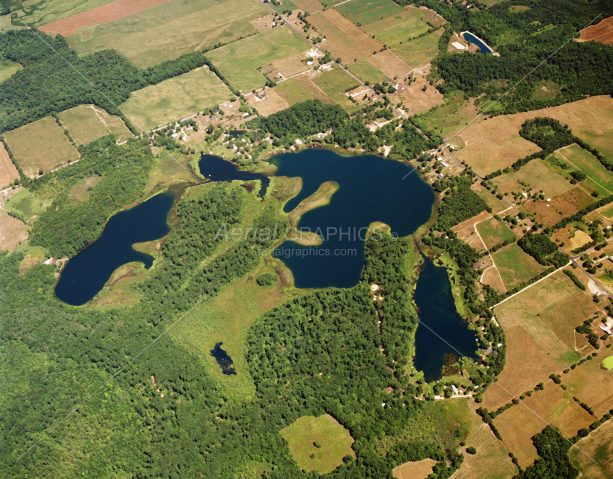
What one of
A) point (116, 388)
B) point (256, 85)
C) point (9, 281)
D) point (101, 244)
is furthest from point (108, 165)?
point (116, 388)

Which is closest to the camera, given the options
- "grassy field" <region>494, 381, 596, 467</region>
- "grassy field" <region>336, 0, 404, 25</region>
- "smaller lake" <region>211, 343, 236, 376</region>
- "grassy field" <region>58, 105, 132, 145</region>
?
"grassy field" <region>494, 381, 596, 467</region>

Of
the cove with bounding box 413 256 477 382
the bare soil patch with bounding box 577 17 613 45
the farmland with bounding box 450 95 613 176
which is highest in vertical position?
the bare soil patch with bounding box 577 17 613 45

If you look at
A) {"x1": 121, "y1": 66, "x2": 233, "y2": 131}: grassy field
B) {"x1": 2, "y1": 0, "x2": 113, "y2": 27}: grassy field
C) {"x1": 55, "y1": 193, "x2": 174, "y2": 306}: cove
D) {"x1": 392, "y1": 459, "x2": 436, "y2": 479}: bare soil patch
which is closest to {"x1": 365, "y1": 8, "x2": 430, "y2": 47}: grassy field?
{"x1": 121, "y1": 66, "x2": 233, "y2": 131}: grassy field

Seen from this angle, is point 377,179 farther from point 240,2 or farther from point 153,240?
point 240,2

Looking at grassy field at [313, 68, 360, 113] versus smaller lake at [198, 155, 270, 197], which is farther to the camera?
grassy field at [313, 68, 360, 113]

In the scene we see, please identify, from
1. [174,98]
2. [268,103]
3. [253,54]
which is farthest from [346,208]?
[253,54]

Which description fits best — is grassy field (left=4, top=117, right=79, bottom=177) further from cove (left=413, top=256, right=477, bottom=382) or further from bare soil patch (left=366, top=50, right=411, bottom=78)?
cove (left=413, top=256, right=477, bottom=382)

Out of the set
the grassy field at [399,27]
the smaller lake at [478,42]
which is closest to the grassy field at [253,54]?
the grassy field at [399,27]
